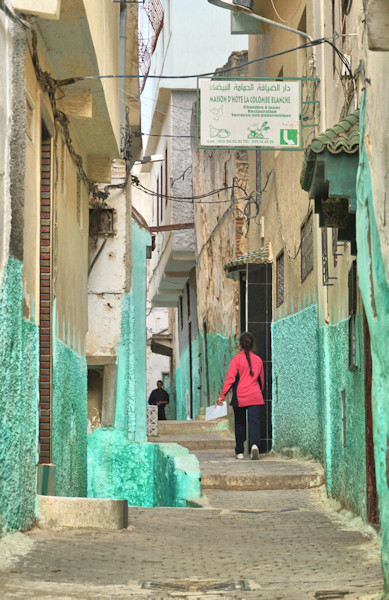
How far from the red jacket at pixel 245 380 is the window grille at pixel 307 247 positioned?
138cm

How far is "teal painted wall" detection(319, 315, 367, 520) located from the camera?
850cm

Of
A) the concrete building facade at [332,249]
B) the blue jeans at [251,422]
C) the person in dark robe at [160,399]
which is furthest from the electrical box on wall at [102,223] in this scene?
the person in dark robe at [160,399]

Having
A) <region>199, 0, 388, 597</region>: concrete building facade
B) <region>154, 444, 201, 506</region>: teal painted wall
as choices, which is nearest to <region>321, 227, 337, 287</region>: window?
<region>199, 0, 388, 597</region>: concrete building facade

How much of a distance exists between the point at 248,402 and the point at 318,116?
4.04m

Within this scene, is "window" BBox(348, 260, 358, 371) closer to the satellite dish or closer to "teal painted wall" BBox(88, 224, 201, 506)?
"teal painted wall" BBox(88, 224, 201, 506)

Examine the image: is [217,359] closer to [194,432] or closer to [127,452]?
[194,432]

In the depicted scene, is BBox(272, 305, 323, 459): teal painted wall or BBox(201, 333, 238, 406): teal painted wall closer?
BBox(272, 305, 323, 459): teal painted wall

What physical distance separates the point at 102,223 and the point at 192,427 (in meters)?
6.81

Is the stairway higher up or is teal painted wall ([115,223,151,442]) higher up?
teal painted wall ([115,223,151,442])

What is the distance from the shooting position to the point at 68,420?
11461 mm

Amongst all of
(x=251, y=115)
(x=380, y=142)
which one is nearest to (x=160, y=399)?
(x=251, y=115)

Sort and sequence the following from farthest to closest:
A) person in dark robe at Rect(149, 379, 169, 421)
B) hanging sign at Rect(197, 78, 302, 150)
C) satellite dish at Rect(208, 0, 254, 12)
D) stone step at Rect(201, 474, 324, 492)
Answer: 1. person in dark robe at Rect(149, 379, 169, 421)
2. satellite dish at Rect(208, 0, 254, 12)
3. hanging sign at Rect(197, 78, 302, 150)
4. stone step at Rect(201, 474, 324, 492)

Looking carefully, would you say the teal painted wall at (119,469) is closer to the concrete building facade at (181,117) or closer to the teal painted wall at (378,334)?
the concrete building facade at (181,117)

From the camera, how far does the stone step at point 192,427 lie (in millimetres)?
21311
